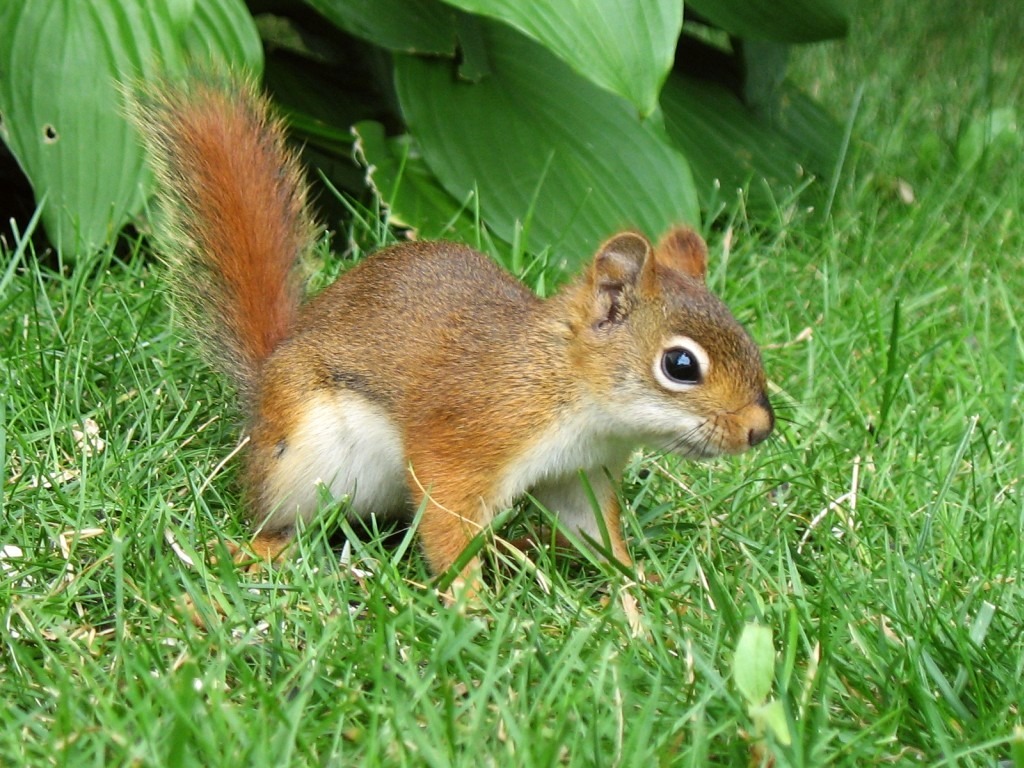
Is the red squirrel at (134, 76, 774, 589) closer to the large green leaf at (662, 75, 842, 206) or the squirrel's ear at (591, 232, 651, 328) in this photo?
the squirrel's ear at (591, 232, 651, 328)

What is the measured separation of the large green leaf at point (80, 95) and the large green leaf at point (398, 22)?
0.85 feet

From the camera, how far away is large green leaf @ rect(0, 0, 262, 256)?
7.93ft

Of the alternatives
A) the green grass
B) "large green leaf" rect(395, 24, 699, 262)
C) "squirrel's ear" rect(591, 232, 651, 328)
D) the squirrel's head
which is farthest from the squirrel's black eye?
"large green leaf" rect(395, 24, 699, 262)

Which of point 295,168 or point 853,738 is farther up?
point 295,168

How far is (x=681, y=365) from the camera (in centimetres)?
168

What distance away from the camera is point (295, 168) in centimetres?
213

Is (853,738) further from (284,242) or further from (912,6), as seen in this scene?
(912,6)

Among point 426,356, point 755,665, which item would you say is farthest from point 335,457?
point 755,665

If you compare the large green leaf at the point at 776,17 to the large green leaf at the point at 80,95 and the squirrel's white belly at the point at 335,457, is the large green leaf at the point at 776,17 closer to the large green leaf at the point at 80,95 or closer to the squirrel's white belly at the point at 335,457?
the large green leaf at the point at 80,95

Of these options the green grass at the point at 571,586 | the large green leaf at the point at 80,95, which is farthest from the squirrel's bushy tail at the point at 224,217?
the large green leaf at the point at 80,95

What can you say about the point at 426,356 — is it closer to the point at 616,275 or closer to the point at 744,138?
the point at 616,275

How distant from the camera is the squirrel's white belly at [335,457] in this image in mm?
1855

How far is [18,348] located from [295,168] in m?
0.51

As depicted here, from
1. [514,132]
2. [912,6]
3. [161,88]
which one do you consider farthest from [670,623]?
[912,6]
